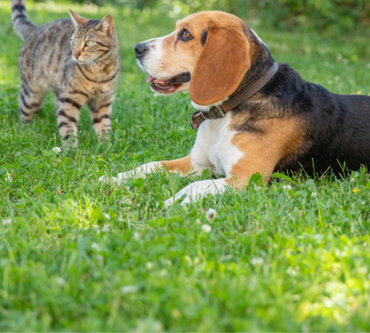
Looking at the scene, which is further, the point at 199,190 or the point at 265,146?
the point at 265,146

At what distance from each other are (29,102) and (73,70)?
96 centimetres

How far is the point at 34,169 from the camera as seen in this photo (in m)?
3.80

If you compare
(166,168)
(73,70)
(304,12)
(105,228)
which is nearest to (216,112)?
(166,168)

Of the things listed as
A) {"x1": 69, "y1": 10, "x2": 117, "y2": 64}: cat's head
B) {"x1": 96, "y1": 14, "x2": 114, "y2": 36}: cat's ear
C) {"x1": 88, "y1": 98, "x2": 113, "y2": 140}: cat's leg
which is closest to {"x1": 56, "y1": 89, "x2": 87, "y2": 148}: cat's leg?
{"x1": 88, "y1": 98, "x2": 113, "y2": 140}: cat's leg

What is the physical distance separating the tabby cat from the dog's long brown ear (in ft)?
5.27

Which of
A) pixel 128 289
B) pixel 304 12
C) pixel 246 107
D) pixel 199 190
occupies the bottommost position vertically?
pixel 304 12

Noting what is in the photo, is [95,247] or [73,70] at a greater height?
[73,70]

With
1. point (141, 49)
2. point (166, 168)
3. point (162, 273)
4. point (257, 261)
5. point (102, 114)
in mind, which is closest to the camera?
point (162, 273)

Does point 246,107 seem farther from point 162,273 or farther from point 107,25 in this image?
point 107,25

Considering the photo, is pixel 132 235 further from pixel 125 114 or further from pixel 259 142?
pixel 125 114

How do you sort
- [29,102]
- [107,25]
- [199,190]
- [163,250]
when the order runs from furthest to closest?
[29,102], [107,25], [199,190], [163,250]

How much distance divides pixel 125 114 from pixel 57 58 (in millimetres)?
1042

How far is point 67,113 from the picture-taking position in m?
4.99

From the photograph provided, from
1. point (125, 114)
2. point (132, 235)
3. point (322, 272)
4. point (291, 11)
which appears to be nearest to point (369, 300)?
point (322, 272)
